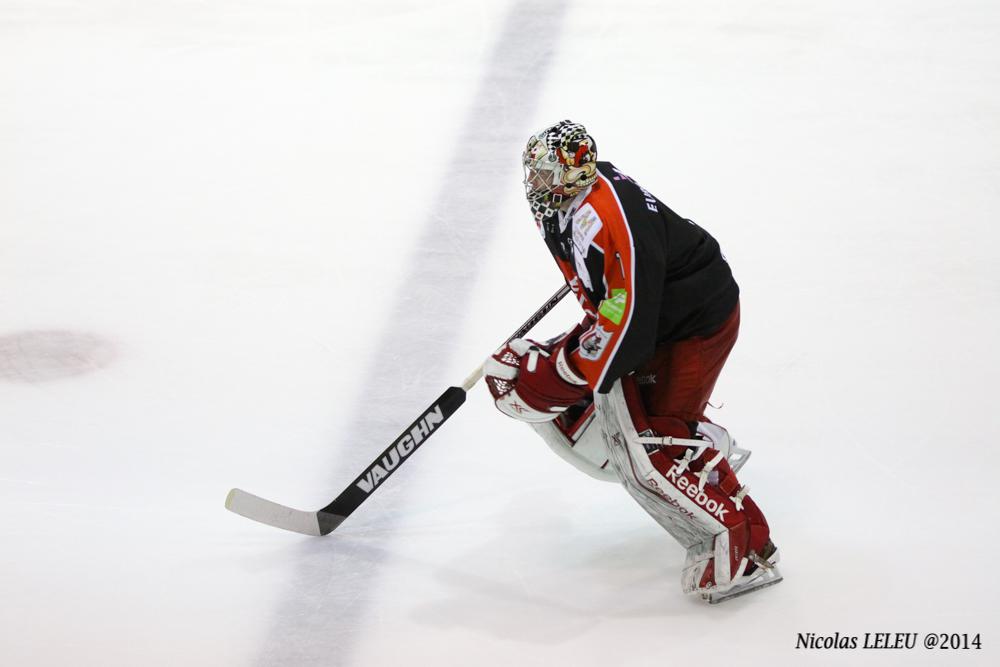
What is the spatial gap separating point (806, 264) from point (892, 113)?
106cm

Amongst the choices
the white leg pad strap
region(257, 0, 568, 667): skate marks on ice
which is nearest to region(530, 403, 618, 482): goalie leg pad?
the white leg pad strap

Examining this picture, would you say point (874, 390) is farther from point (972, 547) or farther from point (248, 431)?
point (248, 431)

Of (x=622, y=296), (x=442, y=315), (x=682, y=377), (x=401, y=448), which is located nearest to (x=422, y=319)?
(x=442, y=315)

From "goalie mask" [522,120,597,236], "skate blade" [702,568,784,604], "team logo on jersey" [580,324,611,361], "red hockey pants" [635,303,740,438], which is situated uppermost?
"goalie mask" [522,120,597,236]

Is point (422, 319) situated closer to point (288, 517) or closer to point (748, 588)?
point (288, 517)

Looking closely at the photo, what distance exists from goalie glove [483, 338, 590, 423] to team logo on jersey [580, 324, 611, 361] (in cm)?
8

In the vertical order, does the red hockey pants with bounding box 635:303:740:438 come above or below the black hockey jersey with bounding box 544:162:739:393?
below

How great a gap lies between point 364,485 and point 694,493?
33.1 inches

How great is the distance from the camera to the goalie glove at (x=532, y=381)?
9.25 feet

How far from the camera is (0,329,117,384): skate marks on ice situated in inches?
146

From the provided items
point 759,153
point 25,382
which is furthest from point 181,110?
point 759,153

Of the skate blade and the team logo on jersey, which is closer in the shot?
the team logo on jersey

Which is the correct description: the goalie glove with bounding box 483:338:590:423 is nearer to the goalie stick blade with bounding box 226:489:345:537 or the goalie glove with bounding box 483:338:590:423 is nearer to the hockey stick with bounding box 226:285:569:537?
the hockey stick with bounding box 226:285:569:537

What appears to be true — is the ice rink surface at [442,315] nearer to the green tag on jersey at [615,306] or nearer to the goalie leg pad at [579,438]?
the goalie leg pad at [579,438]
